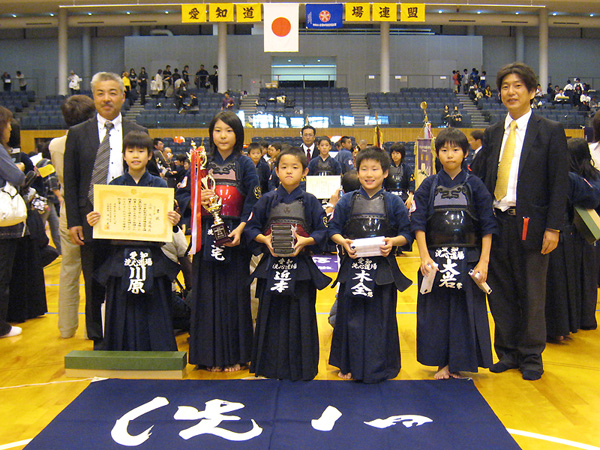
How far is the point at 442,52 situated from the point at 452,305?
2165 centimetres

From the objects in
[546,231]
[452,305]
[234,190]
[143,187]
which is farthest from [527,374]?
[143,187]

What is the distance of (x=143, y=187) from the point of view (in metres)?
3.19

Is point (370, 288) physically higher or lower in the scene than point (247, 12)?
lower

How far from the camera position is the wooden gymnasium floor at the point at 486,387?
2555mm

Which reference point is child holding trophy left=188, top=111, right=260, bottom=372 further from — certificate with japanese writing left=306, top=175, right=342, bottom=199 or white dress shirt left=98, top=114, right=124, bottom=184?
certificate with japanese writing left=306, top=175, right=342, bottom=199

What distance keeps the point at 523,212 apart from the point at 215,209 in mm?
1786

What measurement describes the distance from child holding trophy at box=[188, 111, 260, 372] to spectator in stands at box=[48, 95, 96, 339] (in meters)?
1.17

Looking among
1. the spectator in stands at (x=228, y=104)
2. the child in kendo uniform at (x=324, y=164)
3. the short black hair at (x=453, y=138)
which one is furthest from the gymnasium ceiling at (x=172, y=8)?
the short black hair at (x=453, y=138)

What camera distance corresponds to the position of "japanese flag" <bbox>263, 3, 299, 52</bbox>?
13.6 meters

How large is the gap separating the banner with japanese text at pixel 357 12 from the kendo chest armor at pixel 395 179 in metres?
11.7

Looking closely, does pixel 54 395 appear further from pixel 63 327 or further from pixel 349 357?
pixel 349 357

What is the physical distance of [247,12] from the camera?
17000mm

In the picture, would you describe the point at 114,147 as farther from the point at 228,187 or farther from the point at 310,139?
the point at 310,139

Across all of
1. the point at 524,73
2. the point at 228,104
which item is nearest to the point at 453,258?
the point at 524,73
